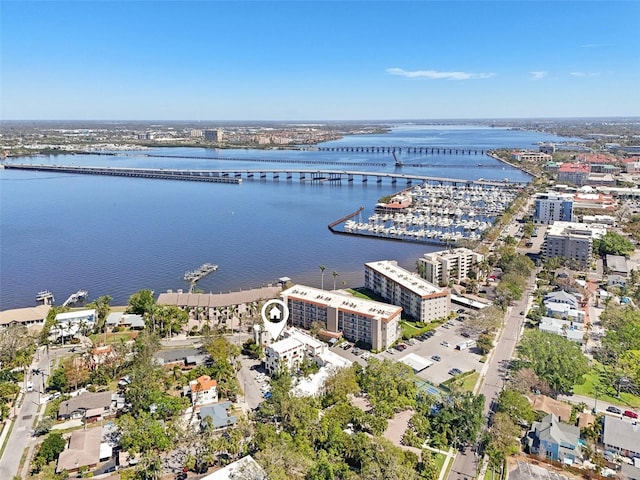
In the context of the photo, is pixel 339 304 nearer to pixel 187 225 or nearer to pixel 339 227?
pixel 339 227

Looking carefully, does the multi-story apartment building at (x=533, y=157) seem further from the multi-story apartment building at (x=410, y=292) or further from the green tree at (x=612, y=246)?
the multi-story apartment building at (x=410, y=292)

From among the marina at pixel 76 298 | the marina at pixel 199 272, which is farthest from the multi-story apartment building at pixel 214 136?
the marina at pixel 76 298

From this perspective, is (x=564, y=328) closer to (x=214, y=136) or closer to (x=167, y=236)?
(x=167, y=236)

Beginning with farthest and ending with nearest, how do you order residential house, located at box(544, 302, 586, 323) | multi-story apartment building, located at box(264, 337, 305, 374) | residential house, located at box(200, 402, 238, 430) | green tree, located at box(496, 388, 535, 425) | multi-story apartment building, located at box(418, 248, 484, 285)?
multi-story apartment building, located at box(418, 248, 484, 285), residential house, located at box(544, 302, 586, 323), multi-story apartment building, located at box(264, 337, 305, 374), green tree, located at box(496, 388, 535, 425), residential house, located at box(200, 402, 238, 430)

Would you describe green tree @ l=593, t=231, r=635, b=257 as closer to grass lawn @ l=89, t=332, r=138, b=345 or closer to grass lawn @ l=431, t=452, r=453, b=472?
grass lawn @ l=431, t=452, r=453, b=472

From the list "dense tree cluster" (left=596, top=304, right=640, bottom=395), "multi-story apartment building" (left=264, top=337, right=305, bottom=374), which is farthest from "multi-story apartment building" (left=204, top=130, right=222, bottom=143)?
"dense tree cluster" (left=596, top=304, right=640, bottom=395)

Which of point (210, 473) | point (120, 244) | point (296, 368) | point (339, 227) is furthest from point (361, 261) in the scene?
point (210, 473)
